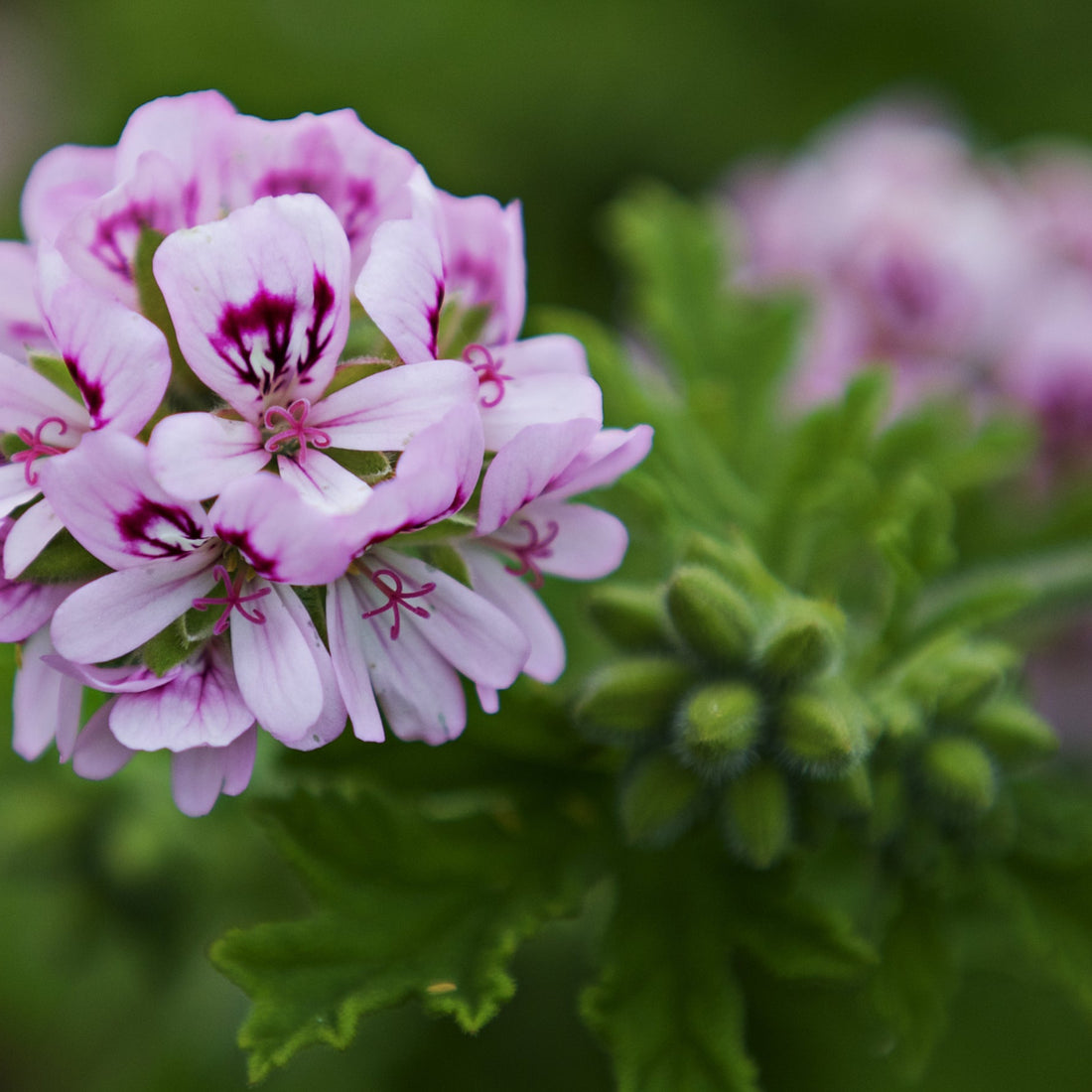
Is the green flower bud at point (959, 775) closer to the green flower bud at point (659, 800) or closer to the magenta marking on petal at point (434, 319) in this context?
the green flower bud at point (659, 800)

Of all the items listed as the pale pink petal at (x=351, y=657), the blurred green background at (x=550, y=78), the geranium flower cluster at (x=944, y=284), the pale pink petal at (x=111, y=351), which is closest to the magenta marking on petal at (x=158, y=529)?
the pale pink petal at (x=111, y=351)

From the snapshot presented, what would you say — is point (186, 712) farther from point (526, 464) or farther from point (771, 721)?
point (771, 721)

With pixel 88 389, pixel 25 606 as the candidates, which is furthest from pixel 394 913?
pixel 88 389

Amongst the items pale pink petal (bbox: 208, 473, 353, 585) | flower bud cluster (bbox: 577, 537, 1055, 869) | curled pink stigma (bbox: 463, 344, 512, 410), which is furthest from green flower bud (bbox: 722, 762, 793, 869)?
pale pink petal (bbox: 208, 473, 353, 585)

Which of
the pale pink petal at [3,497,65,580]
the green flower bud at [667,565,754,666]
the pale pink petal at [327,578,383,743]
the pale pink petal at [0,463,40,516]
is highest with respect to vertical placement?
the pale pink petal at [0,463,40,516]

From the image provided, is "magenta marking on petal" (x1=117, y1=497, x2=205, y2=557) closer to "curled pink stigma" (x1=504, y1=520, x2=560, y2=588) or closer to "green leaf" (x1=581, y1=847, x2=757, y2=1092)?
"curled pink stigma" (x1=504, y1=520, x2=560, y2=588)

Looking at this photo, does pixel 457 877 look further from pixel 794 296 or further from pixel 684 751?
pixel 794 296

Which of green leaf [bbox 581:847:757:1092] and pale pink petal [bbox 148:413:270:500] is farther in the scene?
green leaf [bbox 581:847:757:1092]
